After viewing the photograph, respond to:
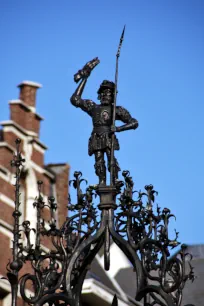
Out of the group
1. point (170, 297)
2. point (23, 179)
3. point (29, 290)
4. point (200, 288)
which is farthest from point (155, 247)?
point (200, 288)

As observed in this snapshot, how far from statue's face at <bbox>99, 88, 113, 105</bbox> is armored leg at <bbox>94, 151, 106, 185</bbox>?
601 millimetres

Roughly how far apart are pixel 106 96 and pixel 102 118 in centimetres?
26

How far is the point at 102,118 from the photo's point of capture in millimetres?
13719

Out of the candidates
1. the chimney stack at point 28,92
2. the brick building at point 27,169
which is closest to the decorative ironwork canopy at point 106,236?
the brick building at point 27,169

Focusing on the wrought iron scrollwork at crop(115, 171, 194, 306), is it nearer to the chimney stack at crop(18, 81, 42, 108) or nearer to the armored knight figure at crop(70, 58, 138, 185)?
the armored knight figure at crop(70, 58, 138, 185)

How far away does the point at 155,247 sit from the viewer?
13.3 metres

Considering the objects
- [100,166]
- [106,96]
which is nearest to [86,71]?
[106,96]

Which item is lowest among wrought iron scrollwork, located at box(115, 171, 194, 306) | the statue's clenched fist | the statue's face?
wrought iron scrollwork, located at box(115, 171, 194, 306)

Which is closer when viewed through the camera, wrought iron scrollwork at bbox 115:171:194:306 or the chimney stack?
wrought iron scrollwork at bbox 115:171:194:306

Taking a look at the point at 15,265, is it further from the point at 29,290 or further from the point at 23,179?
the point at 23,179

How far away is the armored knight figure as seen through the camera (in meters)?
13.6

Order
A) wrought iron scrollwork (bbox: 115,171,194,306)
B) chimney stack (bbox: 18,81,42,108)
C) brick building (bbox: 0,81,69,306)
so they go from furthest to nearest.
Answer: chimney stack (bbox: 18,81,42,108) < brick building (bbox: 0,81,69,306) < wrought iron scrollwork (bbox: 115,171,194,306)

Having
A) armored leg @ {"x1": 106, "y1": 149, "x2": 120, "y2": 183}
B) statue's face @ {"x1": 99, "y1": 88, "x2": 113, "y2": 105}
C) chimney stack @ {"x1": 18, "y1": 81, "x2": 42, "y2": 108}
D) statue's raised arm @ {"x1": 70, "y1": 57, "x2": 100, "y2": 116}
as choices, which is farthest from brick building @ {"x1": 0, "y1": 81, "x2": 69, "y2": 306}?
armored leg @ {"x1": 106, "y1": 149, "x2": 120, "y2": 183}

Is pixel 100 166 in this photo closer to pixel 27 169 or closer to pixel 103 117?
pixel 103 117
